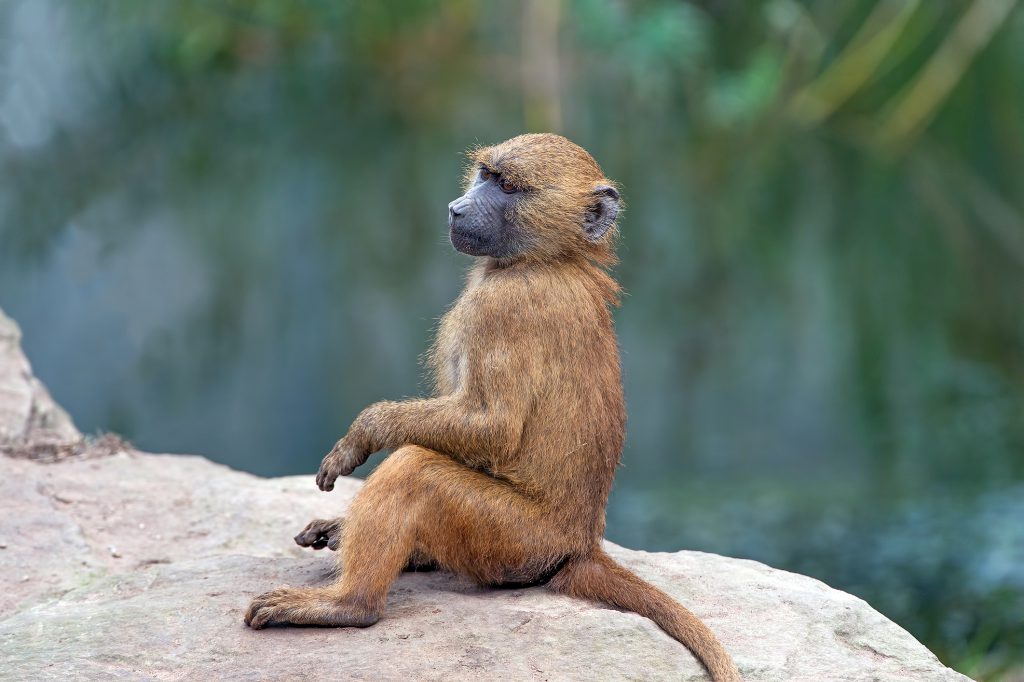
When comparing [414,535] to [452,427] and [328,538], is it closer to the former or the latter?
[452,427]

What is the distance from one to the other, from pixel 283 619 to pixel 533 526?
3.18ft

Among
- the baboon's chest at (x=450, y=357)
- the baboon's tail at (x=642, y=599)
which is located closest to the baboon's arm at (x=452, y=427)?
the baboon's chest at (x=450, y=357)

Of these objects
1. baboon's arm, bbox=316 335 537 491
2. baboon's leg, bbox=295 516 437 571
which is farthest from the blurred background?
baboon's arm, bbox=316 335 537 491

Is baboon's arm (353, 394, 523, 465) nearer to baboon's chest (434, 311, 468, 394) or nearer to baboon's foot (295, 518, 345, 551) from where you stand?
baboon's chest (434, 311, 468, 394)

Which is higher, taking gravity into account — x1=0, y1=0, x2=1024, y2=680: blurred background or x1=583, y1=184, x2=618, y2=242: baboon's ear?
x1=0, y1=0, x2=1024, y2=680: blurred background

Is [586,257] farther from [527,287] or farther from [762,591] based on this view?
[762,591]

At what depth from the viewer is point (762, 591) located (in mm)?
4883

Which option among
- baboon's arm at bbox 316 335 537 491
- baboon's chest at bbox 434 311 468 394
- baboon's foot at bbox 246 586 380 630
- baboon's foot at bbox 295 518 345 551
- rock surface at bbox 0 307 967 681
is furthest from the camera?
baboon's foot at bbox 295 518 345 551

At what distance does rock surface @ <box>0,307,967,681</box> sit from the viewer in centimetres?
395

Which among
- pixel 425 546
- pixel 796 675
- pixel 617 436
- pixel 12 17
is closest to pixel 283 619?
pixel 425 546

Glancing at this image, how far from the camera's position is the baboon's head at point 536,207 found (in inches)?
190

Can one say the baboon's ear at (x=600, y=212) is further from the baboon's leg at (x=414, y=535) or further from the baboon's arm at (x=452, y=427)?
the baboon's leg at (x=414, y=535)

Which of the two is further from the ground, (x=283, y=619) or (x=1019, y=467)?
(x=1019, y=467)

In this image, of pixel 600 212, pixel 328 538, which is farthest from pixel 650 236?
pixel 328 538
